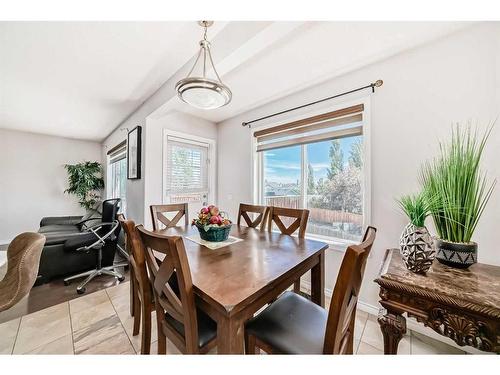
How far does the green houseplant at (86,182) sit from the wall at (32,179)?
8.2 inches

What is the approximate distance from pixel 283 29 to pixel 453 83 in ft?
4.44

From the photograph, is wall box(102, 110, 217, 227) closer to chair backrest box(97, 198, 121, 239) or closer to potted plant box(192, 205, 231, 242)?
chair backrest box(97, 198, 121, 239)

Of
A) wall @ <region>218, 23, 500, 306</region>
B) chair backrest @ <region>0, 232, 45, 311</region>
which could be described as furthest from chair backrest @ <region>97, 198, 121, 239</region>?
wall @ <region>218, 23, 500, 306</region>

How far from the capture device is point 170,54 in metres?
1.80

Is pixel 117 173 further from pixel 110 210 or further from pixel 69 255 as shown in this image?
pixel 69 255

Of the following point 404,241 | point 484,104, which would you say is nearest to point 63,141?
point 404,241

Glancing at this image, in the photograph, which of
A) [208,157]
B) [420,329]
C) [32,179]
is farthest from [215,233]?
[32,179]

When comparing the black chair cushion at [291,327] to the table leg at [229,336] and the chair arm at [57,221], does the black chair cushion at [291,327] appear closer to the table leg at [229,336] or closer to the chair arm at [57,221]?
the table leg at [229,336]

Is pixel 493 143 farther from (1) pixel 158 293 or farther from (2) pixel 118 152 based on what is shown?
(2) pixel 118 152

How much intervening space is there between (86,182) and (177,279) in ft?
17.7

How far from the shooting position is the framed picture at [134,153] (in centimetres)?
286

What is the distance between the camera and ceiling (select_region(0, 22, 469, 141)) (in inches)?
56.8

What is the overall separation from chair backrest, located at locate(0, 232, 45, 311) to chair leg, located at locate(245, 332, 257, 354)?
1410 millimetres

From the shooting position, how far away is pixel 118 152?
4.07m
